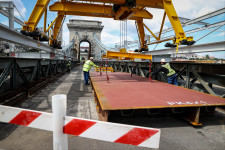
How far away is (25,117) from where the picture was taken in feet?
4.94

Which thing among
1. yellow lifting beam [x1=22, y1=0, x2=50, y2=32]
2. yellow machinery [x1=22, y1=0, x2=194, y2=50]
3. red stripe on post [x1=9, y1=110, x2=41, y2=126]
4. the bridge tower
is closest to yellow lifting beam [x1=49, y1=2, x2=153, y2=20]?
yellow machinery [x1=22, y1=0, x2=194, y2=50]

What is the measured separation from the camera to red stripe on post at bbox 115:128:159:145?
48.9 inches

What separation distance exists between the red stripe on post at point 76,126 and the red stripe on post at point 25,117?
0.34 metres

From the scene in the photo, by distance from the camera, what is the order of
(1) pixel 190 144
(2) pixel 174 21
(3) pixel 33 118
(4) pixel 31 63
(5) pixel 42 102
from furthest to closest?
1. (2) pixel 174 21
2. (4) pixel 31 63
3. (5) pixel 42 102
4. (1) pixel 190 144
5. (3) pixel 33 118

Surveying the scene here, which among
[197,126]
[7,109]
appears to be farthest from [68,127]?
[197,126]

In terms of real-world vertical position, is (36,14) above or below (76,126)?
above

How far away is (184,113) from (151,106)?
962 millimetres

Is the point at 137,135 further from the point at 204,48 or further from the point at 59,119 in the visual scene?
the point at 204,48

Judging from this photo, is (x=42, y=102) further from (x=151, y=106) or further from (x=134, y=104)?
(x=151, y=106)

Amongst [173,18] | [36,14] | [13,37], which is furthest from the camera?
[173,18]

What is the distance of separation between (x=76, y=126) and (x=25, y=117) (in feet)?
1.92

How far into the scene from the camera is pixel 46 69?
8.14 meters

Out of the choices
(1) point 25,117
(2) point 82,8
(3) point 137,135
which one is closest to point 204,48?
(2) point 82,8

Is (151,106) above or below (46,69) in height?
below
